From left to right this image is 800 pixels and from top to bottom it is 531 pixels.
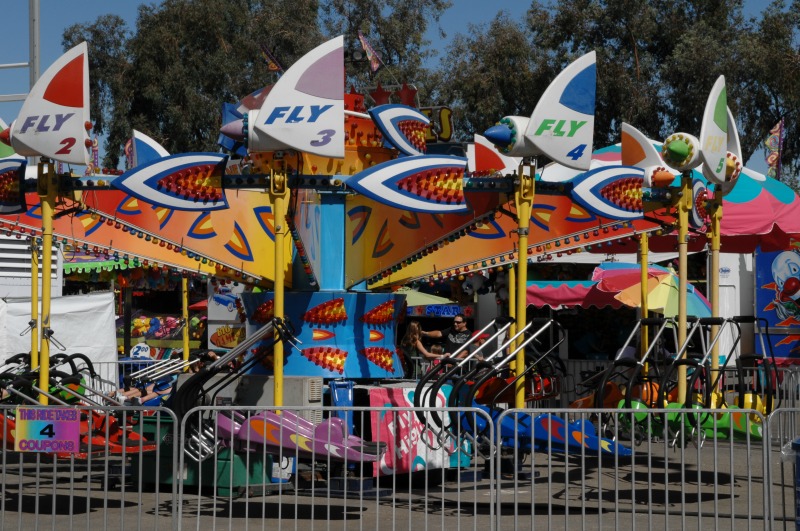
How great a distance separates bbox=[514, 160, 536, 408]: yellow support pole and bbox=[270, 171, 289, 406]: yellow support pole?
187 centimetres

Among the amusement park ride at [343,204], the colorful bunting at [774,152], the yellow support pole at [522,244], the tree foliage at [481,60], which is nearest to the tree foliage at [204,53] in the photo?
the tree foliage at [481,60]

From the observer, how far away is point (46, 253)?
9258 millimetres

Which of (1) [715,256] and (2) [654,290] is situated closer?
(1) [715,256]

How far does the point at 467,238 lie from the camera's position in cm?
1261

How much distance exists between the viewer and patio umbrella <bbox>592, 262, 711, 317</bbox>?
51.5ft

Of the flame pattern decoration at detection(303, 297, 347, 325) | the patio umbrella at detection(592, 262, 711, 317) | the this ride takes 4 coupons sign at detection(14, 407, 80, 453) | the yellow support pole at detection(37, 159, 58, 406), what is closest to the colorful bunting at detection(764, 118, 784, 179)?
the patio umbrella at detection(592, 262, 711, 317)

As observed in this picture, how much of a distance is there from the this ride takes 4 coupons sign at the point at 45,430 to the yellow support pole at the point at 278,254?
1804 mm

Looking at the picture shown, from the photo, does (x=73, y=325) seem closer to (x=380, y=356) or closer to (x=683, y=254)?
(x=380, y=356)

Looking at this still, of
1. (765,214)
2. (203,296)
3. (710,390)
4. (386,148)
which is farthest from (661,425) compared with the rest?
(203,296)

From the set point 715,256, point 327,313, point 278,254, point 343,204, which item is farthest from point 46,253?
point 715,256

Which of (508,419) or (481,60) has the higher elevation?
(481,60)

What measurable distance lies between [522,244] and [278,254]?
76.3 inches

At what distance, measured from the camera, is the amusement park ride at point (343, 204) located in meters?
8.91

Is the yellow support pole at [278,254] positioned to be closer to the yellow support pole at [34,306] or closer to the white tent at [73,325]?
the yellow support pole at [34,306]
